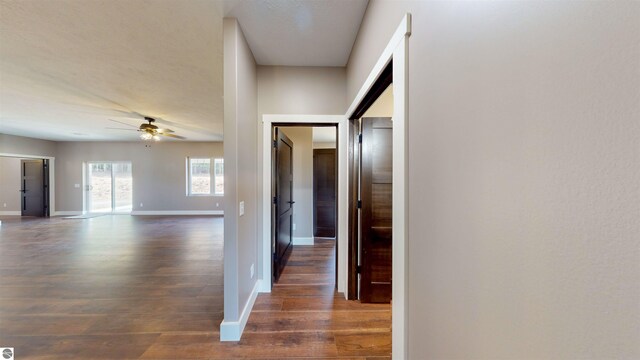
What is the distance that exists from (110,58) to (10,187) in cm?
992

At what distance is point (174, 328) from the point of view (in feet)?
6.58

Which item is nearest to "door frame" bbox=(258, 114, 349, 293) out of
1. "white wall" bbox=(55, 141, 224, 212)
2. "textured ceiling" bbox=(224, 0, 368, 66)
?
"textured ceiling" bbox=(224, 0, 368, 66)

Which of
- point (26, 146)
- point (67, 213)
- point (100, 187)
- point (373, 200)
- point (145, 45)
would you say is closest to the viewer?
point (145, 45)

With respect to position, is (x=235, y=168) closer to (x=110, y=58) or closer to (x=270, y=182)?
(x=270, y=182)

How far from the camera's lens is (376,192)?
2293 mm

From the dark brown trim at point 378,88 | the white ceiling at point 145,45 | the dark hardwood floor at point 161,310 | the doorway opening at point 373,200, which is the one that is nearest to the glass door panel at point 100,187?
the dark hardwood floor at point 161,310

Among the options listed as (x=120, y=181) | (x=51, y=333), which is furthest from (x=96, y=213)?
(x=51, y=333)

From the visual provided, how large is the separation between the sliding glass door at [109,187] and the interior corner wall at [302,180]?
682 centimetres

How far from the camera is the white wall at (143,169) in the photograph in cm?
783

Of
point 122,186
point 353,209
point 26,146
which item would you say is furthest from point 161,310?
point 26,146

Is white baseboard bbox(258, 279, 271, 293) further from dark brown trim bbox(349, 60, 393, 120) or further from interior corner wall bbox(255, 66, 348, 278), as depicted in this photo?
dark brown trim bbox(349, 60, 393, 120)

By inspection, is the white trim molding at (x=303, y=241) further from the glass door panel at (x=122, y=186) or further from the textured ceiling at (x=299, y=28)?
the glass door panel at (x=122, y=186)

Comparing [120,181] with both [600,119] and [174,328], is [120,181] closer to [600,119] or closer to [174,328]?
[174,328]

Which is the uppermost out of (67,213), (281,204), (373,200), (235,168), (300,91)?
(300,91)
